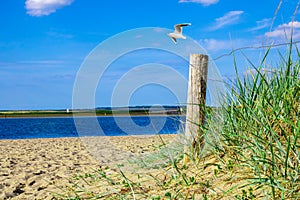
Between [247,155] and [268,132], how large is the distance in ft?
0.97

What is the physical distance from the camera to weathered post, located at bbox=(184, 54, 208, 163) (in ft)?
13.7

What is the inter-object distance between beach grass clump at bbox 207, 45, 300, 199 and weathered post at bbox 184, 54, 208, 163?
0.35 m

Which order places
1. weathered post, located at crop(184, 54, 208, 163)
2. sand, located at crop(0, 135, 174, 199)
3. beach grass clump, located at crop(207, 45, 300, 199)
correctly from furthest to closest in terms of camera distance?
sand, located at crop(0, 135, 174, 199)
weathered post, located at crop(184, 54, 208, 163)
beach grass clump, located at crop(207, 45, 300, 199)

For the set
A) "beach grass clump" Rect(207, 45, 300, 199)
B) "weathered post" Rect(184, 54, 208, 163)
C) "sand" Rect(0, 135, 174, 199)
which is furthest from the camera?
"sand" Rect(0, 135, 174, 199)

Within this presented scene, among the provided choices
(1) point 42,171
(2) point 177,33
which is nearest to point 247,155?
(2) point 177,33

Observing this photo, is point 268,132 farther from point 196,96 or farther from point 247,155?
point 196,96

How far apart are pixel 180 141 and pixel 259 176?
76.8 inches

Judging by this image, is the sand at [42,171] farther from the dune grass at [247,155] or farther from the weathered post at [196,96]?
the weathered post at [196,96]

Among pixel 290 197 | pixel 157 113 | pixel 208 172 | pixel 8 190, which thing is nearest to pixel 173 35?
pixel 157 113

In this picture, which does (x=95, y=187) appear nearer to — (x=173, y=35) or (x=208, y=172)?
(x=208, y=172)

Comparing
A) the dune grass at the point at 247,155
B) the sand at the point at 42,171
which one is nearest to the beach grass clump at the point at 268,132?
the dune grass at the point at 247,155

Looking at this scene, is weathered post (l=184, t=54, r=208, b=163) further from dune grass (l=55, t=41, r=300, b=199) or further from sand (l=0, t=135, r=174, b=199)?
sand (l=0, t=135, r=174, b=199)

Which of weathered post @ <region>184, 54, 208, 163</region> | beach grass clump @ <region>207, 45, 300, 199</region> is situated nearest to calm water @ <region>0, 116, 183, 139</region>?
weathered post @ <region>184, 54, 208, 163</region>

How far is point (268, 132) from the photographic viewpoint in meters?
3.03
